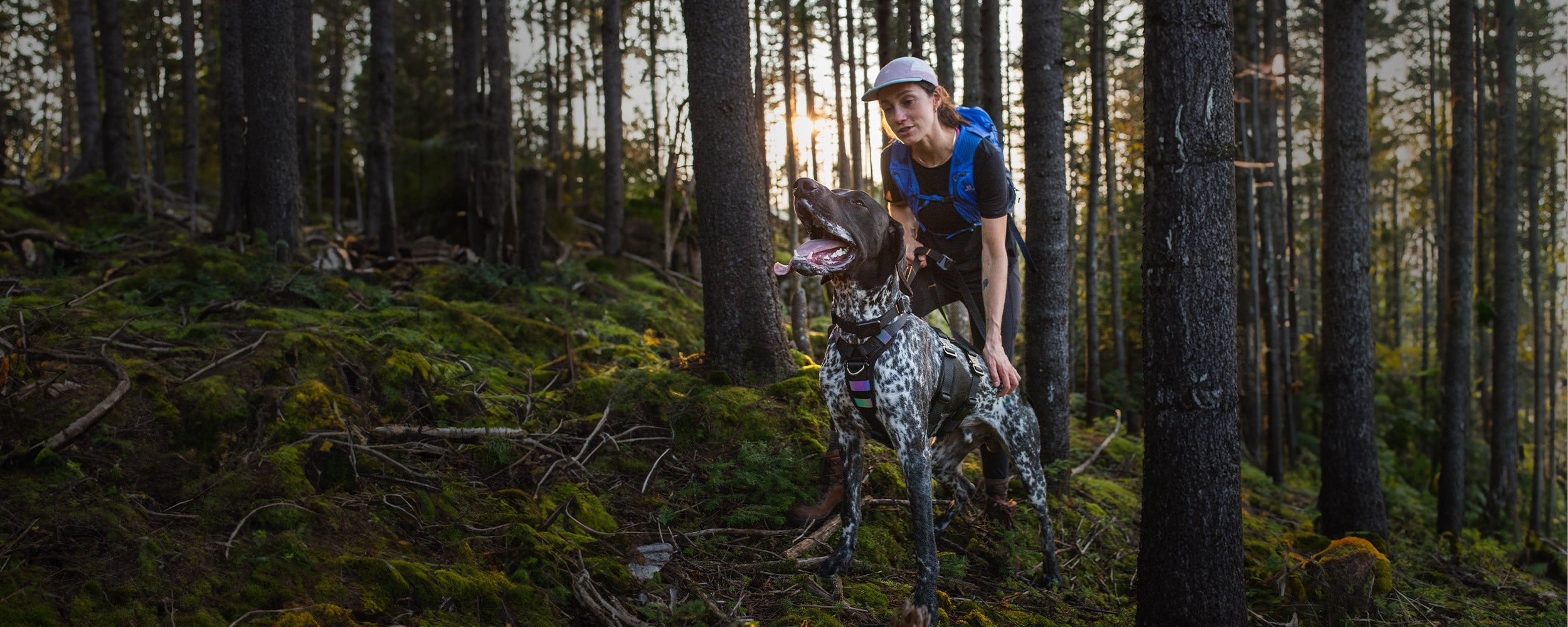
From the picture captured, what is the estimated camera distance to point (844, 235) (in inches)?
141

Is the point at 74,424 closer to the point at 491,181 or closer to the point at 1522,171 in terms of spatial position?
the point at 491,181

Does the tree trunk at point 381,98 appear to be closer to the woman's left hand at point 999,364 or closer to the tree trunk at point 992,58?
the tree trunk at point 992,58

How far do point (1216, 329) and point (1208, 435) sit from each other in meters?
0.49

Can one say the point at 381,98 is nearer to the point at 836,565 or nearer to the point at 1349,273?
the point at 836,565

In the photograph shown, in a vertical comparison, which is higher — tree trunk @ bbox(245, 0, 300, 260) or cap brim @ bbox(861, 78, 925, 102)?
tree trunk @ bbox(245, 0, 300, 260)

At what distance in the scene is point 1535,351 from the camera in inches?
683

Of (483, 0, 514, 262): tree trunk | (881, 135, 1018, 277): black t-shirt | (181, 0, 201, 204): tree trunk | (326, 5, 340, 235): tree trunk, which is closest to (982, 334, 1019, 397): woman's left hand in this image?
(881, 135, 1018, 277): black t-shirt

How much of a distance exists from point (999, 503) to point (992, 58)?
6116 mm

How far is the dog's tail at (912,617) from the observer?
3836 mm

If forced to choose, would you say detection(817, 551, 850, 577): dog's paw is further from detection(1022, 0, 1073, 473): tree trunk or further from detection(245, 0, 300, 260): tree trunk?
detection(245, 0, 300, 260): tree trunk

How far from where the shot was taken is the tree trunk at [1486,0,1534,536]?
12164 millimetres

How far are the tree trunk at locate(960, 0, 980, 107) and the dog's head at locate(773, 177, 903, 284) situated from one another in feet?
22.3

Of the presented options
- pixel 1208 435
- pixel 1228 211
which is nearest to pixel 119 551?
pixel 1208 435

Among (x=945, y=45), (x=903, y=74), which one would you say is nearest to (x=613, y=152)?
(x=945, y=45)
